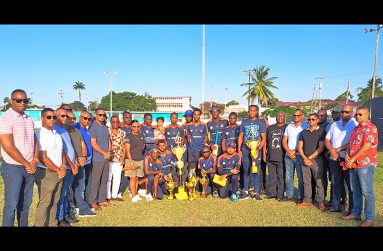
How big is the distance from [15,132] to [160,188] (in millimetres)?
3737

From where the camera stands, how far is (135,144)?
267 inches

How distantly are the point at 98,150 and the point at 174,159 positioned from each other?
187 cm

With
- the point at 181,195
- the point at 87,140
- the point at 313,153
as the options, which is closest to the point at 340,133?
the point at 313,153

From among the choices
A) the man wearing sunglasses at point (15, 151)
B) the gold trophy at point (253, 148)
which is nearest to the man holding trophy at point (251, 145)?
the gold trophy at point (253, 148)

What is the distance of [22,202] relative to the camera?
4.01m

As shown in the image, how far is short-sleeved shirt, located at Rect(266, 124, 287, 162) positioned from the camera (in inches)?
254

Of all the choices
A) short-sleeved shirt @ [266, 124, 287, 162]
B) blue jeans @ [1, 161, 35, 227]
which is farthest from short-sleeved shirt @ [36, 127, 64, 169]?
short-sleeved shirt @ [266, 124, 287, 162]

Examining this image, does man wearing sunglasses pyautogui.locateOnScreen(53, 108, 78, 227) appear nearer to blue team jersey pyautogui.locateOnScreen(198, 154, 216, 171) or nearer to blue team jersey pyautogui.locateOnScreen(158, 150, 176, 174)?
blue team jersey pyautogui.locateOnScreen(158, 150, 176, 174)

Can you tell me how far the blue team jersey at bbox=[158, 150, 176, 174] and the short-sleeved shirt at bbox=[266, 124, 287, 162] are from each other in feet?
7.15

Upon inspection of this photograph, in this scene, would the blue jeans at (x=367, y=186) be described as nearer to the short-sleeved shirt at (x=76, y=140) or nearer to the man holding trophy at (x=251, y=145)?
the man holding trophy at (x=251, y=145)

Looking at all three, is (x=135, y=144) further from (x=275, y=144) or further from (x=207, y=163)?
(x=275, y=144)

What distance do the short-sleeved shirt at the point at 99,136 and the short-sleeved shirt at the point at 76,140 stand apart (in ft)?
1.88

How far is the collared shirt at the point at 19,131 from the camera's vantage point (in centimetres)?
365
